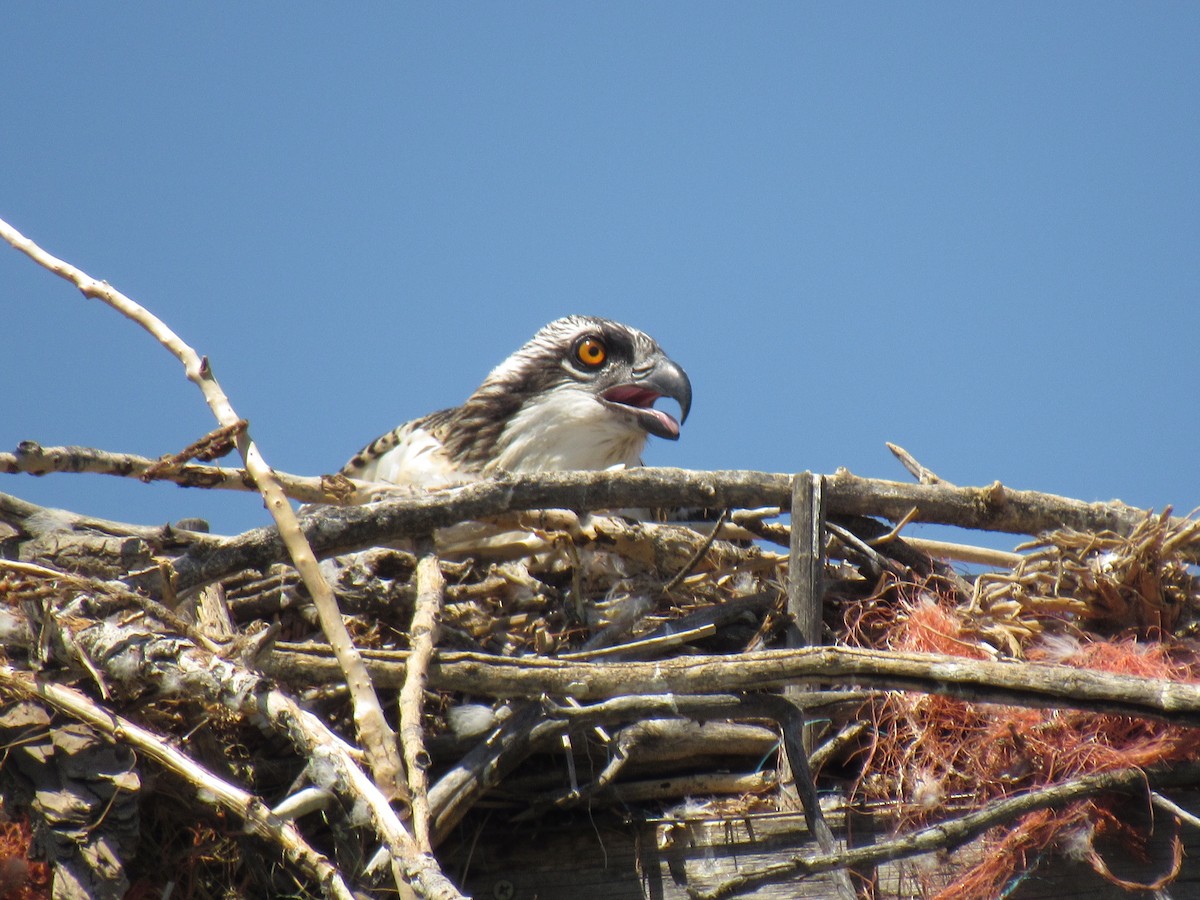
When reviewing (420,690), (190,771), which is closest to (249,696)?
(190,771)

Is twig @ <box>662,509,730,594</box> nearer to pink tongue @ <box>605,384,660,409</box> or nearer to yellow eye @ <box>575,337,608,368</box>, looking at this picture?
pink tongue @ <box>605,384,660,409</box>

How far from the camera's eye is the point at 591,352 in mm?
6266

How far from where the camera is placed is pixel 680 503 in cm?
405

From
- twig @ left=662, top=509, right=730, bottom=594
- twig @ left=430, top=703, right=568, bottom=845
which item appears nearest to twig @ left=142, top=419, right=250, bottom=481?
twig @ left=430, top=703, right=568, bottom=845

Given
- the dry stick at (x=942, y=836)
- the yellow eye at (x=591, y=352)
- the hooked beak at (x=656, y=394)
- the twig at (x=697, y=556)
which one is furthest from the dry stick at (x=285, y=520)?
the yellow eye at (x=591, y=352)

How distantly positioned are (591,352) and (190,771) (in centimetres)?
358

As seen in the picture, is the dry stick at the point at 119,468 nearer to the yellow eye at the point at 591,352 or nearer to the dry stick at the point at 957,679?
the dry stick at the point at 957,679

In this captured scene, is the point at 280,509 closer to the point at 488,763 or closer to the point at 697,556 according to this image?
the point at 488,763

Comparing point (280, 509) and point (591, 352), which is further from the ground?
point (591, 352)

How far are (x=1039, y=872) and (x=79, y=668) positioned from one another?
2341mm

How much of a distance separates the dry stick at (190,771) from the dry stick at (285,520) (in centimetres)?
22

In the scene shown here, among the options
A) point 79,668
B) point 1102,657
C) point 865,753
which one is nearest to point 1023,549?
point 1102,657

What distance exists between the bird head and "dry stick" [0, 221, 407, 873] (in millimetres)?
2730

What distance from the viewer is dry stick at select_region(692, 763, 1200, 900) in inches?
117
